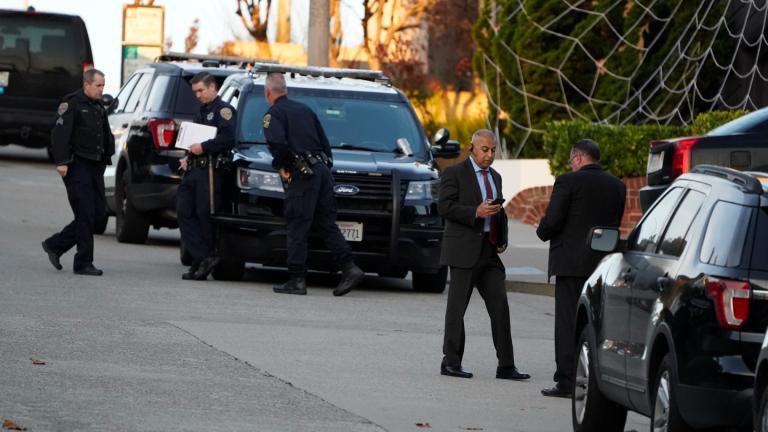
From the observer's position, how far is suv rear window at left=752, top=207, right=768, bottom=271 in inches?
302

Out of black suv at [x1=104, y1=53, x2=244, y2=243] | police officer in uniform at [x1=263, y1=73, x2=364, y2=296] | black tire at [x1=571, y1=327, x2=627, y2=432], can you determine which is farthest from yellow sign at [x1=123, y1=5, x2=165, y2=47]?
black tire at [x1=571, y1=327, x2=627, y2=432]

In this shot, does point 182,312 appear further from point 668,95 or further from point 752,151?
point 668,95

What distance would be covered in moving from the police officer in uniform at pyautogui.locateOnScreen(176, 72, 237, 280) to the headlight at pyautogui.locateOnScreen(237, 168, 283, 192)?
298 millimetres

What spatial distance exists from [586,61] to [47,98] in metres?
9.80

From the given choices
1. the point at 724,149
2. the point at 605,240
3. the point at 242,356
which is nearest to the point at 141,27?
the point at 724,149

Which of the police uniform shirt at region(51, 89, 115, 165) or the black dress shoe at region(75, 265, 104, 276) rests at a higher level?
the police uniform shirt at region(51, 89, 115, 165)

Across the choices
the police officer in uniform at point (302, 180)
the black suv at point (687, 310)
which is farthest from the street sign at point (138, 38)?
the black suv at point (687, 310)

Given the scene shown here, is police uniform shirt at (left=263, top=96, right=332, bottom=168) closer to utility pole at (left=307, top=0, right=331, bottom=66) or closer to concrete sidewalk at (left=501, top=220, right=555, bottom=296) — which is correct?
concrete sidewalk at (left=501, top=220, right=555, bottom=296)

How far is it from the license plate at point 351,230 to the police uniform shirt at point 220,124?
4.10 ft

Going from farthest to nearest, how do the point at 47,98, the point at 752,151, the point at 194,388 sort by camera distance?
the point at 47,98, the point at 752,151, the point at 194,388

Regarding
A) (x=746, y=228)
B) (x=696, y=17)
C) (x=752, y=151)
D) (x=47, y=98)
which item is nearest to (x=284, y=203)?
(x=752, y=151)

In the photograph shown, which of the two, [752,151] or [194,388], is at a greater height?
[752,151]

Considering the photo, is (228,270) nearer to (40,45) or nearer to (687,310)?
(687,310)

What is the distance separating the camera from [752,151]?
1562 centimetres
